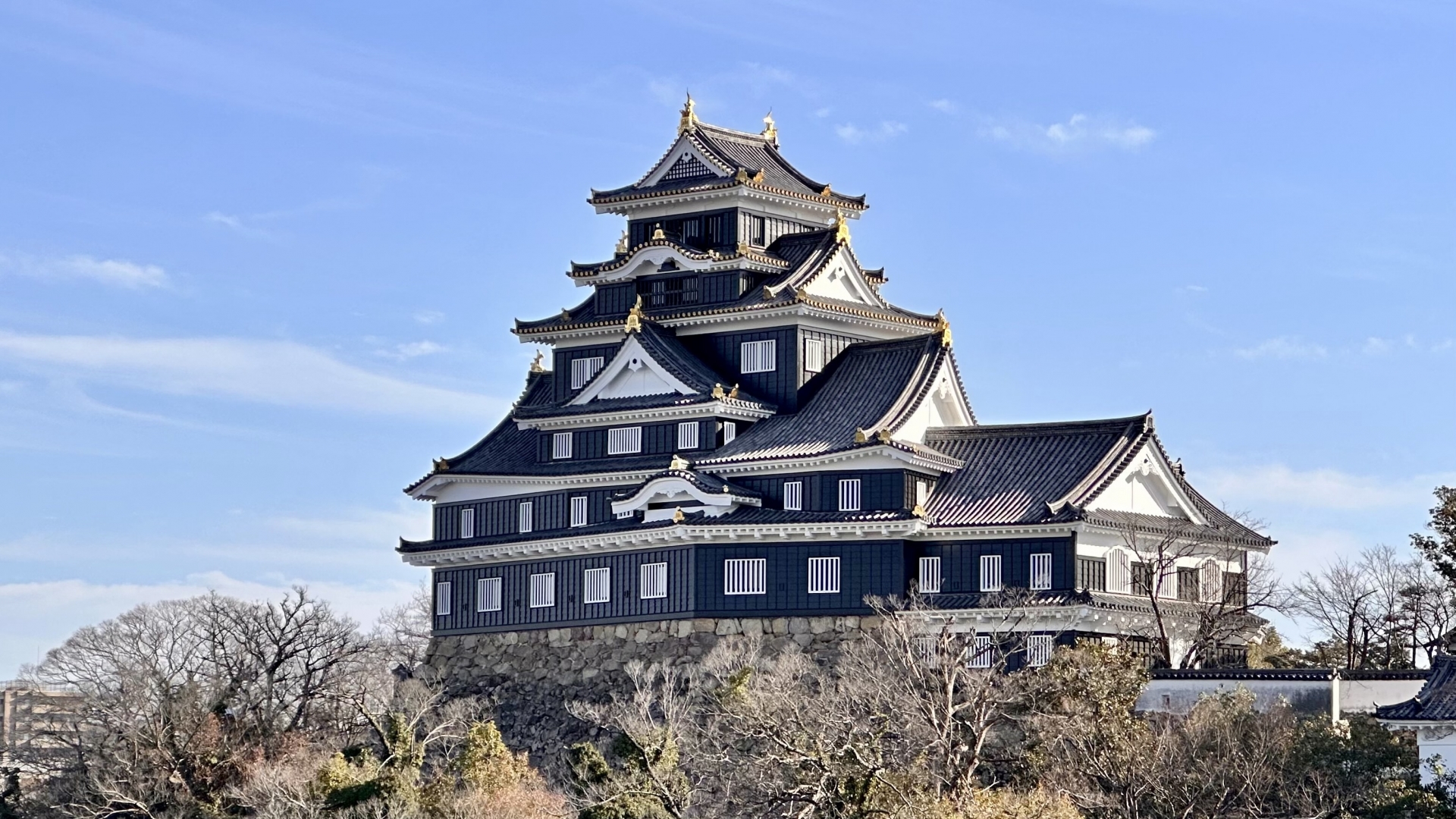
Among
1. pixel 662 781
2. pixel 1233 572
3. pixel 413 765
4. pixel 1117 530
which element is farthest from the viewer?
pixel 1233 572

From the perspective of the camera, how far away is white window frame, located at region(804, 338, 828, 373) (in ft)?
235

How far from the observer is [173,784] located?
66625mm

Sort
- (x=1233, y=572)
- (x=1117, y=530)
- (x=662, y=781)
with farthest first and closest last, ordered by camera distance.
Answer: (x=1233, y=572), (x=1117, y=530), (x=662, y=781)

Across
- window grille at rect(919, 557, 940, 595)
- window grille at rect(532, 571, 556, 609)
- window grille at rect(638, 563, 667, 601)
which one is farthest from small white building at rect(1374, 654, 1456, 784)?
window grille at rect(532, 571, 556, 609)

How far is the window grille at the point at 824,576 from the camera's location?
66.5m

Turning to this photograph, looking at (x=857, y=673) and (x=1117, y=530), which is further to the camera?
(x=1117, y=530)

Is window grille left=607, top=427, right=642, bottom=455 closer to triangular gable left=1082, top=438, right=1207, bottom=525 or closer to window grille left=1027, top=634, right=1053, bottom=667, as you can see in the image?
window grille left=1027, top=634, right=1053, bottom=667

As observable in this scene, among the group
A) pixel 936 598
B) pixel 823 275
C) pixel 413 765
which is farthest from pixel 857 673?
pixel 823 275

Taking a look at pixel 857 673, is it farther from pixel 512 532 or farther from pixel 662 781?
pixel 512 532

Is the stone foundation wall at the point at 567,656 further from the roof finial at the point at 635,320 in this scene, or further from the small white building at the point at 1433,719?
the small white building at the point at 1433,719

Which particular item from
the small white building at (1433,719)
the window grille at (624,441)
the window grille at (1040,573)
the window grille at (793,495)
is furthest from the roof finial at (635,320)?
the small white building at (1433,719)

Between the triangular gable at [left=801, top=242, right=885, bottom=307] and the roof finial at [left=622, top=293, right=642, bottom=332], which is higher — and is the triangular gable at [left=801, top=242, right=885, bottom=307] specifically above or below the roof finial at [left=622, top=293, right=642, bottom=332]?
above

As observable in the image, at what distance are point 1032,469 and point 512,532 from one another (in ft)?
49.6

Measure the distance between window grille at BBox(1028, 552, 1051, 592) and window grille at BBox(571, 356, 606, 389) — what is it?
15.0 metres
